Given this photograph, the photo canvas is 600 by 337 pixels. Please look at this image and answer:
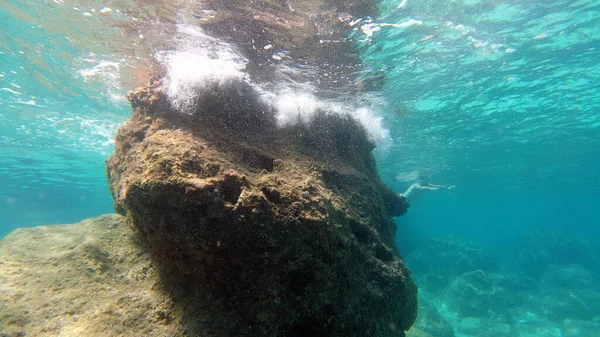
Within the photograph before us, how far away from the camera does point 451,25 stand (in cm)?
945

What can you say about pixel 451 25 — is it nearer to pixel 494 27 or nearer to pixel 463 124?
pixel 494 27

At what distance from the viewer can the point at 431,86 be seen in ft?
45.8

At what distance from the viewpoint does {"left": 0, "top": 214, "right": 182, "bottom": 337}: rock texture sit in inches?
131

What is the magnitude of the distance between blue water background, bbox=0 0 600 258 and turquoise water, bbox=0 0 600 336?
0.06 meters

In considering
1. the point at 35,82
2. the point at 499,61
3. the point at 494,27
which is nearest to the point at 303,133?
the point at 494,27

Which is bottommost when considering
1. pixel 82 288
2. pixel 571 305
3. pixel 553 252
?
pixel 82 288

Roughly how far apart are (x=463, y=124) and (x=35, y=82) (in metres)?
26.4

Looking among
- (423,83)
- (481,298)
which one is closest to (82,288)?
(423,83)

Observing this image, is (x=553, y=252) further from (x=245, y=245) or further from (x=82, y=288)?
(x=82, y=288)

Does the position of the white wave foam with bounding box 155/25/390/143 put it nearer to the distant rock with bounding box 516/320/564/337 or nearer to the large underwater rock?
the large underwater rock

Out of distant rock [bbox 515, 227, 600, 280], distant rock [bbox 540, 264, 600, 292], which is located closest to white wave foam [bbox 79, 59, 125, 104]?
distant rock [bbox 540, 264, 600, 292]

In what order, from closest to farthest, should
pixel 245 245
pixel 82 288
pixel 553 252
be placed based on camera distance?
pixel 245 245 < pixel 82 288 < pixel 553 252

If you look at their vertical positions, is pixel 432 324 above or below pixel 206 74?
below

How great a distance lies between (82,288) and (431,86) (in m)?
15.6
